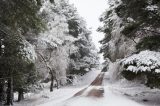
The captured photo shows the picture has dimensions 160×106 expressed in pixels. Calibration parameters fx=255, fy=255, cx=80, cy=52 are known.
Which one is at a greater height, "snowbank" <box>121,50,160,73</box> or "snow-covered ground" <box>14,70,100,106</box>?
"snowbank" <box>121,50,160,73</box>

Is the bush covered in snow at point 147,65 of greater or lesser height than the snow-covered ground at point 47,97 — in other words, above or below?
above

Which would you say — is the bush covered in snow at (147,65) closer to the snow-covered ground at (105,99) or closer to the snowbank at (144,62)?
the snowbank at (144,62)

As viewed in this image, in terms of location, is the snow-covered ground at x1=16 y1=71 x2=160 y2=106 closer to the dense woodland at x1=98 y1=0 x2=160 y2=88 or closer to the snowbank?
the dense woodland at x1=98 y1=0 x2=160 y2=88

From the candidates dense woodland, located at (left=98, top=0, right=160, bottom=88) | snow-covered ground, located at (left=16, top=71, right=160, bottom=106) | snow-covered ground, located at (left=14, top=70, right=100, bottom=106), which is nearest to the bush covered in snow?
dense woodland, located at (left=98, top=0, right=160, bottom=88)

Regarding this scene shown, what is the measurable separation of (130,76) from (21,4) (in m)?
8.01

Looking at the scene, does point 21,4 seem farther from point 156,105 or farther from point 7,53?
point 156,105

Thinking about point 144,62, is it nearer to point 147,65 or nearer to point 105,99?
point 147,65

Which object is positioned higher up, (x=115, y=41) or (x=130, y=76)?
(x=115, y=41)

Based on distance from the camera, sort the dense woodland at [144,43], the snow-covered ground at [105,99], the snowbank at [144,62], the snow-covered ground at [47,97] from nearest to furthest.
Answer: the snowbank at [144,62] → the dense woodland at [144,43] → the snow-covered ground at [105,99] → the snow-covered ground at [47,97]

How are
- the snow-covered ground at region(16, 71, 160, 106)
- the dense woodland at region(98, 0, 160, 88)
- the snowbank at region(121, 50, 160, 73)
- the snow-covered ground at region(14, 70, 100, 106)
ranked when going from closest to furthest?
the snowbank at region(121, 50, 160, 73), the dense woodland at region(98, 0, 160, 88), the snow-covered ground at region(16, 71, 160, 106), the snow-covered ground at region(14, 70, 100, 106)

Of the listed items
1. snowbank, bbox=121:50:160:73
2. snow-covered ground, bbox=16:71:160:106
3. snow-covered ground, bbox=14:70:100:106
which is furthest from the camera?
snow-covered ground, bbox=14:70:100:106

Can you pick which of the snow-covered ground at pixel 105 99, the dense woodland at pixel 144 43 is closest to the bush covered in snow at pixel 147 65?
the dense woodland at pixel 144 43

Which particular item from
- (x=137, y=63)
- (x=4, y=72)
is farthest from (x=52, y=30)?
(x=137, y=63)

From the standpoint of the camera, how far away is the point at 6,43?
13031 mm
